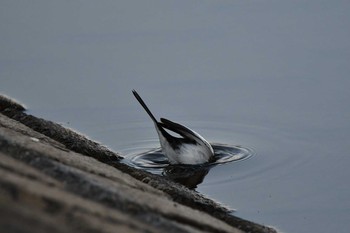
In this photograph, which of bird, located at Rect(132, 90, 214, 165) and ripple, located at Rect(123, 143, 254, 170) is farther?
ripple, located at Rect(123, 143, 254, 170)

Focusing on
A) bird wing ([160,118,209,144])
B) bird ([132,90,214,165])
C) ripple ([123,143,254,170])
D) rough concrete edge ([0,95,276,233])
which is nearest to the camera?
rough concrete edge ([0,95,276,233])

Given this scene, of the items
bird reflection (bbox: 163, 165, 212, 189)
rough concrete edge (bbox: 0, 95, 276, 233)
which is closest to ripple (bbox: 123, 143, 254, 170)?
bird reflection (bbox: 163, 165, 212, 189)

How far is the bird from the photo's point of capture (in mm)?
8219

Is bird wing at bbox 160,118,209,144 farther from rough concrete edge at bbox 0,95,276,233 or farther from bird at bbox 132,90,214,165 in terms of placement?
rough concrete edge at bbox 0,95,276,233

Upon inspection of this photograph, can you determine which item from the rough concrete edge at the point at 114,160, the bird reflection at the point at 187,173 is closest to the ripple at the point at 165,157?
the bird reflection at the point at 187,173

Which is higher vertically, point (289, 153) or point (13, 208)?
point (289, 153)

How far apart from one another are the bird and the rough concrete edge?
0.40 metres

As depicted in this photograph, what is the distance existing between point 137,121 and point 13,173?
4.07 metres

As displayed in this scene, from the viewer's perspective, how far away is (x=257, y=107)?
9.29 metres

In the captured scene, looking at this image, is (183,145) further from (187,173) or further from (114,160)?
(114,160)

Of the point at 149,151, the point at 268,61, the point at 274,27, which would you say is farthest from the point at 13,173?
the point at 274,27

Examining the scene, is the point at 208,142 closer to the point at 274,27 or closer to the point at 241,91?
the point at 241,91

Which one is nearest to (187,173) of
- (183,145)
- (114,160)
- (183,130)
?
(183,145)

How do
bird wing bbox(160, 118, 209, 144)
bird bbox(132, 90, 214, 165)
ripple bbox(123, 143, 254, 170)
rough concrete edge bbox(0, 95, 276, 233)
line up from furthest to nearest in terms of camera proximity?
ripple bbox(123, 143, 254, 170) < bird bbox(132, 90, 214, 165) < bird wing bbox(160, 118, 209, 144) < rough concrete edge bbox(0, 95, 276, 233)
